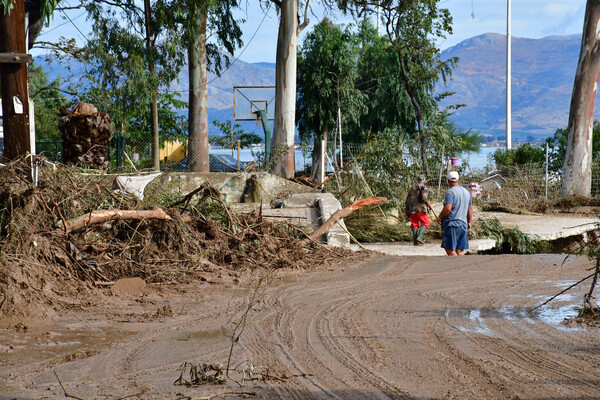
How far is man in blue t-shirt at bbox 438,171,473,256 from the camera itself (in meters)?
10.5

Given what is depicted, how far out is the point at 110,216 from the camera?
8352 mm

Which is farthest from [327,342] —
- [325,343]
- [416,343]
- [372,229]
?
[372,229]

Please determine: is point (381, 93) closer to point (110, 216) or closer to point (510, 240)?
point (510, 240)

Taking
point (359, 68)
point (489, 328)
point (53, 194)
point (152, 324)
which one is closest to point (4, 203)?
point (53, 194)

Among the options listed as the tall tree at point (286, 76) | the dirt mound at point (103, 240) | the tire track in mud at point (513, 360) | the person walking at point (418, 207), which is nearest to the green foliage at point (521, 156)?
the tall tree at point (286, 76)

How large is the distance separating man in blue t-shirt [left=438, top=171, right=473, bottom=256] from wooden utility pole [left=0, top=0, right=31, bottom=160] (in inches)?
258

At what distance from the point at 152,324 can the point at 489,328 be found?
3.05 m

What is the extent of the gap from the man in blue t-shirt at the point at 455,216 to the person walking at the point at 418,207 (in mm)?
1436

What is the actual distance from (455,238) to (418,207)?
1.76 m

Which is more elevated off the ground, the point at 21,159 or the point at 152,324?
the point at 21,159

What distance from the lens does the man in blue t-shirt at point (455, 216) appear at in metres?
10.5

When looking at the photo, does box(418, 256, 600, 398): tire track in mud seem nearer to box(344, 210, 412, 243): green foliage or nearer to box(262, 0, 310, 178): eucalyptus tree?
box(344, 210, 412, 243): green foliage

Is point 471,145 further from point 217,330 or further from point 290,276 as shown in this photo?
point 217,330

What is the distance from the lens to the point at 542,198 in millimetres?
20453
